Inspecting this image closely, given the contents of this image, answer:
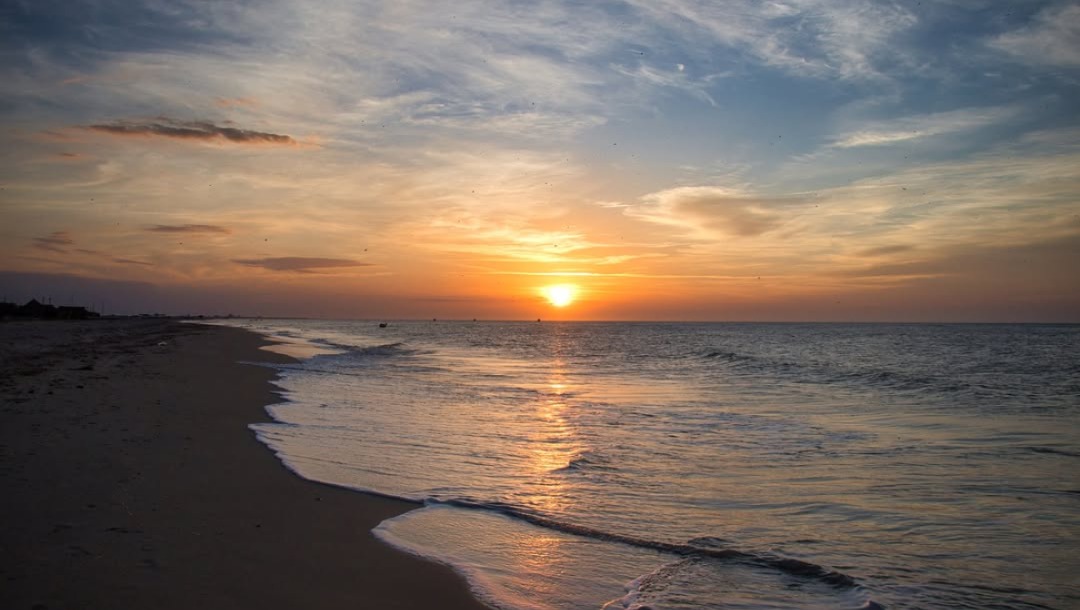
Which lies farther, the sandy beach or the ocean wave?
the ocean wave

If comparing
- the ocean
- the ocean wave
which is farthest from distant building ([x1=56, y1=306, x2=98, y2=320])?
the ocean wave

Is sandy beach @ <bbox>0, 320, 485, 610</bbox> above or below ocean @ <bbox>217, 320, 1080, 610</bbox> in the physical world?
above

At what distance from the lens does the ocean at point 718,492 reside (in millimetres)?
6336

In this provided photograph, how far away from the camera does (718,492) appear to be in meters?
9.68

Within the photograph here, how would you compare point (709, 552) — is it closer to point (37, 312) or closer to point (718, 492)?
point (718, 492)

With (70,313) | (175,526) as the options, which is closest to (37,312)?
Result: (70,313)

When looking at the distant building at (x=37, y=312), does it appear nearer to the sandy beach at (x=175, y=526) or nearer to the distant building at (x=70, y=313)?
the distant building at (x=70, y=313)

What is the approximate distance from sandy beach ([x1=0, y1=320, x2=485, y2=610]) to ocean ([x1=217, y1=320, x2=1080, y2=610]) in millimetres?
582

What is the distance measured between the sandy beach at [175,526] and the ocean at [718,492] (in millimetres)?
582

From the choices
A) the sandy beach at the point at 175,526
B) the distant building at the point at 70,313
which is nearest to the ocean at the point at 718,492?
the sandy beach at the point at 175,526

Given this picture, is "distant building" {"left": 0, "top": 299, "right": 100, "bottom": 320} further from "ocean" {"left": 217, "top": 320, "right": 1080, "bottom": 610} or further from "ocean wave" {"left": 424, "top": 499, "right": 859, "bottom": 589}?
"ocean wave" {"left": 424, "top": 499, "right": 859, "bottom": 589}

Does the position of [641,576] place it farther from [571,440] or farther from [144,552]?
[571,440]

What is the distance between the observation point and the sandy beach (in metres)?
5.34

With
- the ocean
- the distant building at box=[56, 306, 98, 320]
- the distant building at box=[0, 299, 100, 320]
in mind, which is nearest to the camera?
the ocean
